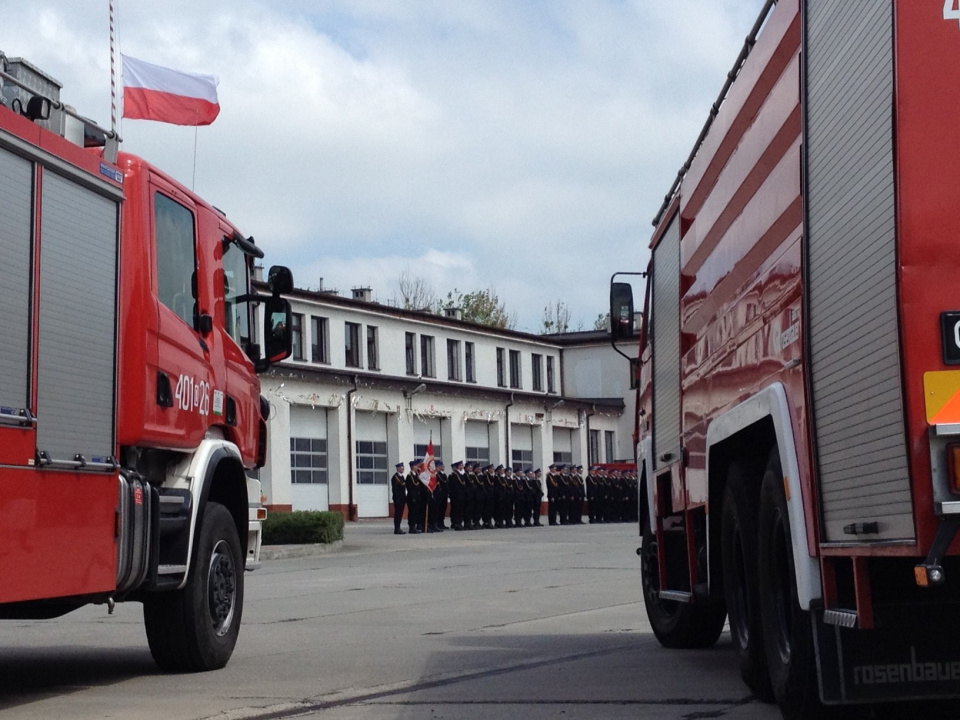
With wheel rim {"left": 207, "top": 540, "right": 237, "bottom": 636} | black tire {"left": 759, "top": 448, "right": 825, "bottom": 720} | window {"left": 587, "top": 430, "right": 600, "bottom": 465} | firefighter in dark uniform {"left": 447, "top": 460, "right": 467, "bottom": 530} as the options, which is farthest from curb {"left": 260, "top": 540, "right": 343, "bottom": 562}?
window {"left": 587, "top": 430, "right": 600, "bottom": 465}

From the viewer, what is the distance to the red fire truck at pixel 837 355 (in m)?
4.61

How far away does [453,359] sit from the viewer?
59031mm

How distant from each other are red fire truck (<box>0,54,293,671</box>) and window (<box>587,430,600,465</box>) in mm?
55260

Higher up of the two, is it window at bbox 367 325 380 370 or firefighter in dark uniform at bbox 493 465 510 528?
window at bbox 367 325 380 370

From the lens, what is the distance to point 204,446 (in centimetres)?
921

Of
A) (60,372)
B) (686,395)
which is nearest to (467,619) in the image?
(686,395)

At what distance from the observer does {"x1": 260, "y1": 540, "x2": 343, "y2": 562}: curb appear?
86.3 ft

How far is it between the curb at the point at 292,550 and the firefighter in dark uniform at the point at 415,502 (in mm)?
9937

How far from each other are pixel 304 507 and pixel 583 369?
27.6 m

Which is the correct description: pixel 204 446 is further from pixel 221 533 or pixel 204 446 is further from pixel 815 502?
pixel 815 502

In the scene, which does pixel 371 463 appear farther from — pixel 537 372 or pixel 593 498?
pixel 537 372

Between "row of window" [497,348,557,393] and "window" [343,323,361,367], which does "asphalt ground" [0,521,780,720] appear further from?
"row of window" [497,348,557,393]

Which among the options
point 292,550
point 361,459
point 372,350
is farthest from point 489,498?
point 292,550

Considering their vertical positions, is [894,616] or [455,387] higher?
[455,387]
